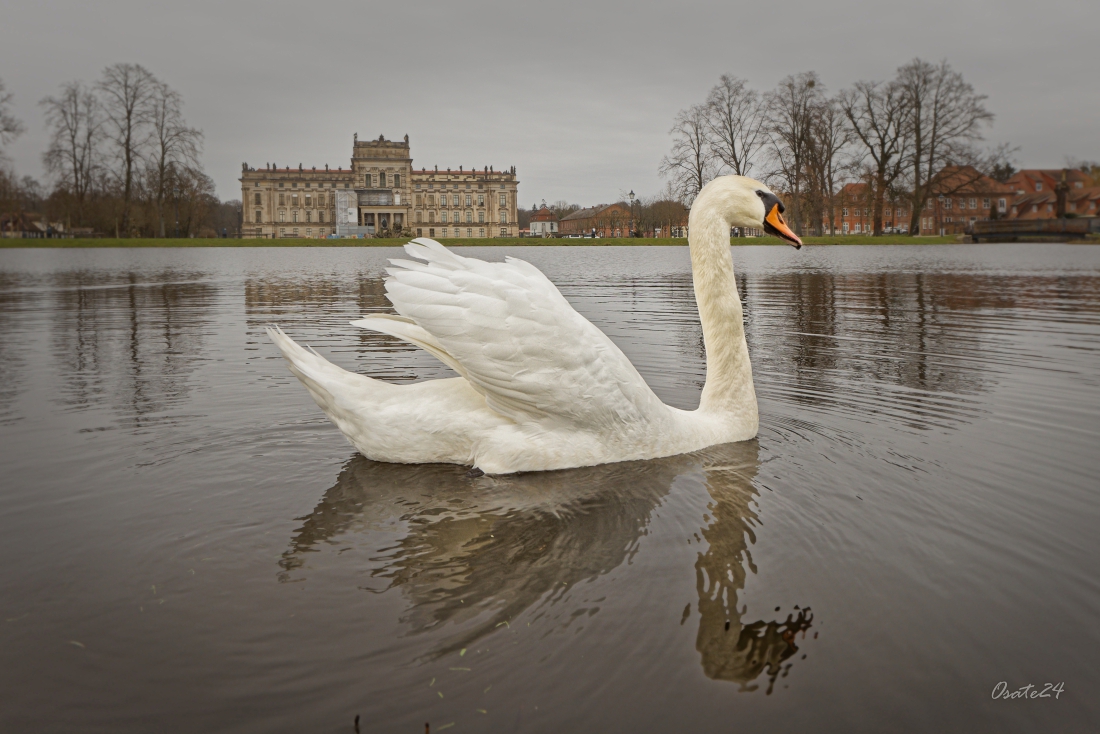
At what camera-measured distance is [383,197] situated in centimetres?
14112

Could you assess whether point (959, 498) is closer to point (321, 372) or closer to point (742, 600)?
Result: point (742, 600)

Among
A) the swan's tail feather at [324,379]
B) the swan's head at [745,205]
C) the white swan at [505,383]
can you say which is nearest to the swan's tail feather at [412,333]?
the white swan at [505,383]

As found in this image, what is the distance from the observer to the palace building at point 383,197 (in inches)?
5566

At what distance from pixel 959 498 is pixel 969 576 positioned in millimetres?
978

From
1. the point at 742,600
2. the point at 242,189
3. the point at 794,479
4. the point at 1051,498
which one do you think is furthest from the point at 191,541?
the point at 242,189

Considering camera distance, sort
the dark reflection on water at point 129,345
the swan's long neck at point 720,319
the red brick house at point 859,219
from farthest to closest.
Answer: the red brick house at point 859,219 → the dark reflection on water at point 129,345 → the swan's long neck at point 720,319

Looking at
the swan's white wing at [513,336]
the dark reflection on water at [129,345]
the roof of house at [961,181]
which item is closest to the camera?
the swan's white wing at [513,336]

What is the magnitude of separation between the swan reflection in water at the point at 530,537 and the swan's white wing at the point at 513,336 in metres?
0.50

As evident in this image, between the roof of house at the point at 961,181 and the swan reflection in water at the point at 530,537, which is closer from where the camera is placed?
the swan reflection in water at the point at 530,537

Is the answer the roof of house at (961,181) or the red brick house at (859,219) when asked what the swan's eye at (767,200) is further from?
the red brick house at (859,219)

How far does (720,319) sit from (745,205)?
0.75 meters

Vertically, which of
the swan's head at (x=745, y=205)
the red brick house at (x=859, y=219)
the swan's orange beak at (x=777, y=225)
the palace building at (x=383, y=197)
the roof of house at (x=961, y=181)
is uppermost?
the palace building at (x=383, y=197)

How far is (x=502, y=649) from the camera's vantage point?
2357 millimetres

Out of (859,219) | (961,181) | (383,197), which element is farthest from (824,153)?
(383,197)
